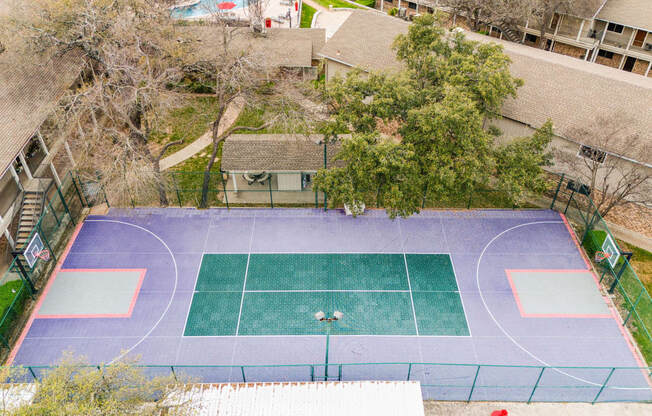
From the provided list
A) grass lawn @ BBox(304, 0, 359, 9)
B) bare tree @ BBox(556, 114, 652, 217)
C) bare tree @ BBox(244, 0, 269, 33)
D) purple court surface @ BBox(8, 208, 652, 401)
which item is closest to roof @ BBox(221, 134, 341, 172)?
purple court surface @ BBox(8, 208, 652, 401)

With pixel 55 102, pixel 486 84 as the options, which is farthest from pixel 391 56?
pixel 55 102

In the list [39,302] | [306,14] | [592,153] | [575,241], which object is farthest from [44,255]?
[306,14]

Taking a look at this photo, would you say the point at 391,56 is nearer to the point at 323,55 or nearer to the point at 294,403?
the point at 323,55

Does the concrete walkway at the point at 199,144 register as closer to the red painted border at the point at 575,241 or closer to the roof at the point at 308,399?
the roof at the point at 308,399

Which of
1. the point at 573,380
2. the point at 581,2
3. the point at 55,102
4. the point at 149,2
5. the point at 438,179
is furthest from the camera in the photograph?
the point at 581,2

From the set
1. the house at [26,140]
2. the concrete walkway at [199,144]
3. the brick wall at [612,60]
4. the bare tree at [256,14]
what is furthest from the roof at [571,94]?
the house at [26,140]

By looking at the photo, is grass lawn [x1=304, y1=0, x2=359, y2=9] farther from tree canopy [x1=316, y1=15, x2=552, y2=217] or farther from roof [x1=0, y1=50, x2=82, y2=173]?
roof [x1=0, y1=50, x2=82, y2=173]

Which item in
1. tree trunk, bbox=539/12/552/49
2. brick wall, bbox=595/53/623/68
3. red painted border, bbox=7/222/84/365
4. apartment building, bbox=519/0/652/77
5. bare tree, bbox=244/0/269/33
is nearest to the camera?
red painted border, bbox=7/222/84/365
